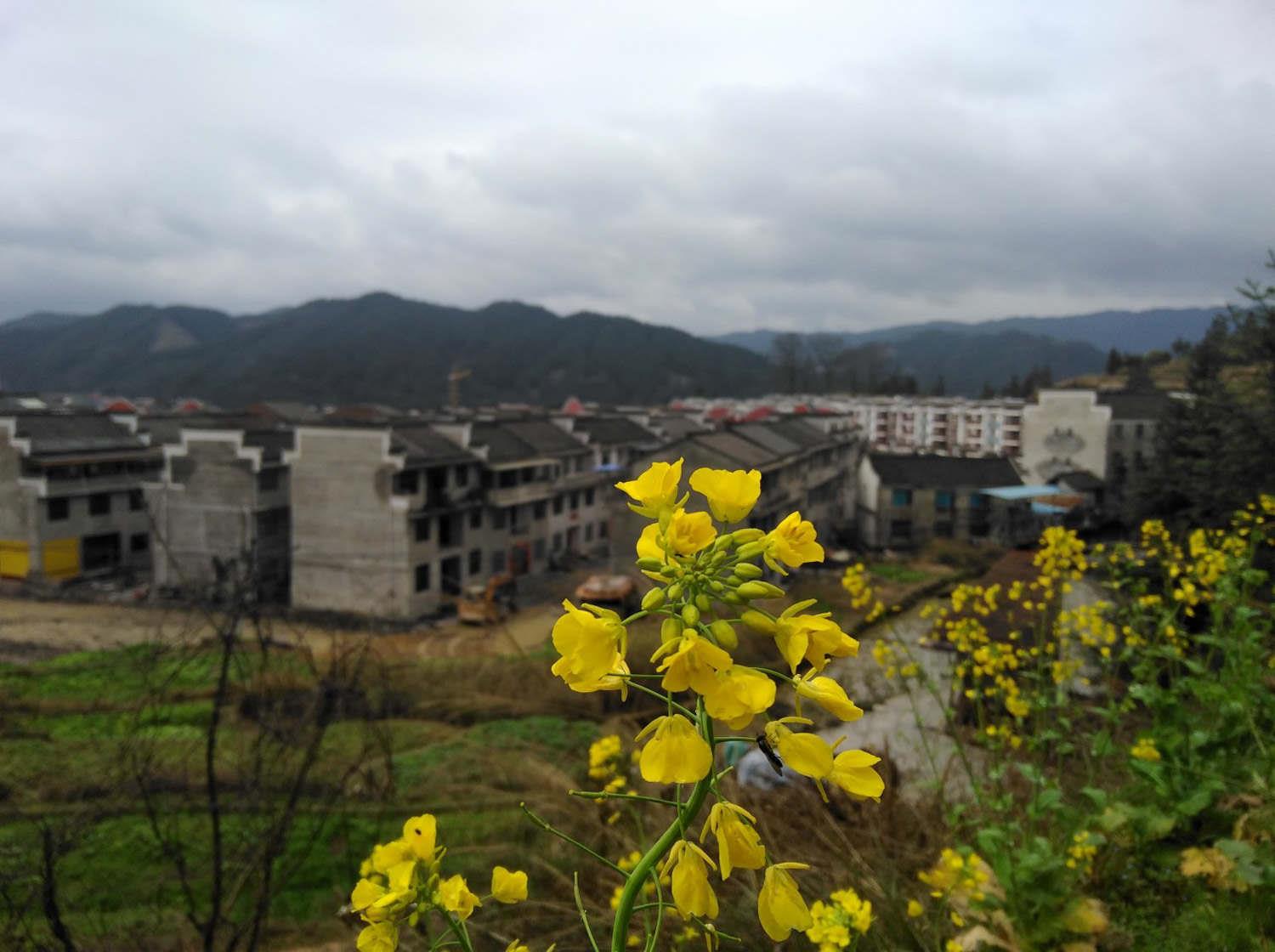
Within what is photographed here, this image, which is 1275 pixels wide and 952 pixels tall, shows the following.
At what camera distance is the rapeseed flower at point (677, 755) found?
103 centimetres

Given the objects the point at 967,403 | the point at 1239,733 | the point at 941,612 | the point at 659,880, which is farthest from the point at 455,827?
the point at 967,403

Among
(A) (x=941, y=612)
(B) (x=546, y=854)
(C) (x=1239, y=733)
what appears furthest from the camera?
(B) (x=546, y=854)

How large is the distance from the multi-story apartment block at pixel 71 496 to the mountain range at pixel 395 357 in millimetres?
59338

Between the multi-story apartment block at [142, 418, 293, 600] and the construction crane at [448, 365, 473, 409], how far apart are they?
139 ft

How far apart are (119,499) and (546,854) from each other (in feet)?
82.2

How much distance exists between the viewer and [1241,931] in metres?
2.36

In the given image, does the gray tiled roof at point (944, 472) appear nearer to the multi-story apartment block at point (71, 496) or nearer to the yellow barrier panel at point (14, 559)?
the multi-story apartment block at point (71, 496)

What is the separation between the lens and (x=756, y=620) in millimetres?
1121

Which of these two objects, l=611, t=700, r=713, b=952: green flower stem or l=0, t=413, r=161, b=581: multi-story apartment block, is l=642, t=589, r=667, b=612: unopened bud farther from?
l=0, t=413, r=161, b=581: multi-story apartment block

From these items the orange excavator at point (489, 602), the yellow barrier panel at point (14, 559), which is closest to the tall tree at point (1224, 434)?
the orange excavator at point (489, 602)

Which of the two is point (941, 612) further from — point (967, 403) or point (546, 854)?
point (967, 403)

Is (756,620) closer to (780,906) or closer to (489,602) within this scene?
(780,906)

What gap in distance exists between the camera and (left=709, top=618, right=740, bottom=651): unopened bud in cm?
108

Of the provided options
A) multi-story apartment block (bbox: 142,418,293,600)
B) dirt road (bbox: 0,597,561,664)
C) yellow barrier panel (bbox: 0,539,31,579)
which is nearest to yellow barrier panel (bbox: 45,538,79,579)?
yellow barrier panel (bbox: 0,539,31,579)
